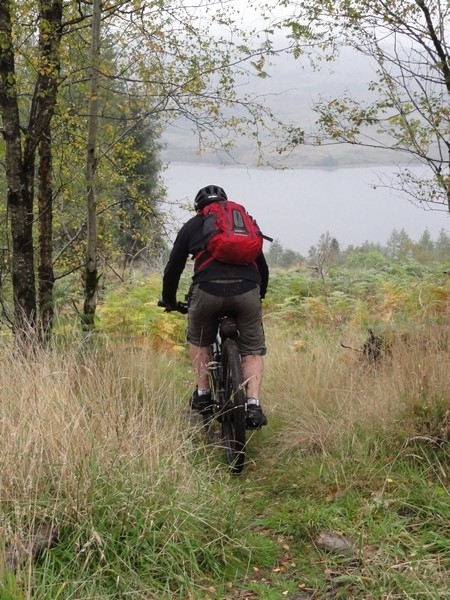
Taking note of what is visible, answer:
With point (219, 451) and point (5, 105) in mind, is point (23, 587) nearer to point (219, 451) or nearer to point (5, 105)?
point (219, 451)

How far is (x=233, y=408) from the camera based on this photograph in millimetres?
4230

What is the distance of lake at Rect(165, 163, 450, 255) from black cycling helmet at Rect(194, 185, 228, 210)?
4426 centimetres

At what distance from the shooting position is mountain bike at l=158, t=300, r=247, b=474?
4262 mm

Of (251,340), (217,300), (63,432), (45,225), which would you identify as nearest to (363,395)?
(251,340)

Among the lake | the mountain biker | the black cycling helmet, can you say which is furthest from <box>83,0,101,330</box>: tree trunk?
the lake

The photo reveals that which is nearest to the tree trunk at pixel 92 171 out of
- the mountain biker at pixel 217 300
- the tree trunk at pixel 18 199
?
the tree trunk at pixel 18 199

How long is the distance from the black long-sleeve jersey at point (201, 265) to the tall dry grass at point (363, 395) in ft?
3.14

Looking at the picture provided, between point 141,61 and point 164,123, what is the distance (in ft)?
2.29

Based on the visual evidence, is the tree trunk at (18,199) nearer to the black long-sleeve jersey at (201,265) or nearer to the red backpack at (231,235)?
the black long-sleeve jersey at (201,265)

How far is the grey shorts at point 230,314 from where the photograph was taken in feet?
14.6

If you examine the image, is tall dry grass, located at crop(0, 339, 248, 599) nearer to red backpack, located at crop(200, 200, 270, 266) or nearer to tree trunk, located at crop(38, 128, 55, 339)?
red backpack, located at crop(200, 200, 270, 266)

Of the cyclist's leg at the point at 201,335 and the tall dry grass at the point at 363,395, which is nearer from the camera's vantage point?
the tall dry grass at the point at 363,395

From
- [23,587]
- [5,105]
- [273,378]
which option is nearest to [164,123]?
[5,105]

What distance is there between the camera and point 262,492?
4004 mm
